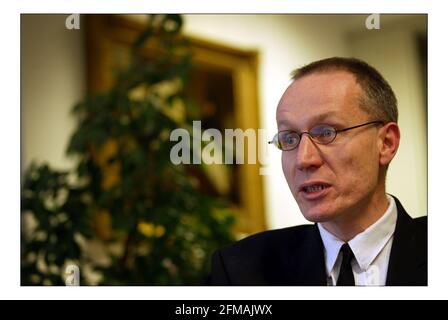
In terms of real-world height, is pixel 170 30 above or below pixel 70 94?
above

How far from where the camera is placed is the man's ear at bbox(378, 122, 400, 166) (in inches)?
47.8

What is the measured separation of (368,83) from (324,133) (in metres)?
0.14

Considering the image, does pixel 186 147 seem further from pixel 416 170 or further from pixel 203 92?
pixel 416 170

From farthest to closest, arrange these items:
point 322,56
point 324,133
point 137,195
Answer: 1. point 137,195
2. point 322,56
3. point 324,133

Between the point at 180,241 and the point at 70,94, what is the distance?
72 centimetres

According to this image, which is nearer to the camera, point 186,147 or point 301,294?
point 301,294

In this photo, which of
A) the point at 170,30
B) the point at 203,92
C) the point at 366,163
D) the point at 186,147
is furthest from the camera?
the point at 203,92

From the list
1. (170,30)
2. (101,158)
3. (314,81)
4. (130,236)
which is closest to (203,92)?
(170,30)

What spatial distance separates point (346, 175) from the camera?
47.3 inches

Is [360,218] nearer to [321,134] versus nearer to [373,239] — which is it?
[373,239]

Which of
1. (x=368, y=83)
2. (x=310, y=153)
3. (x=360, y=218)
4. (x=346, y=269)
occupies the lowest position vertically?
(x=346, y=269)

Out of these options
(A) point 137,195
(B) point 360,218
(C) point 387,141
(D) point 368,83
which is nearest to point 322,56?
(D) point 368,83

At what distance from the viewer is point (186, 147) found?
1.55m
